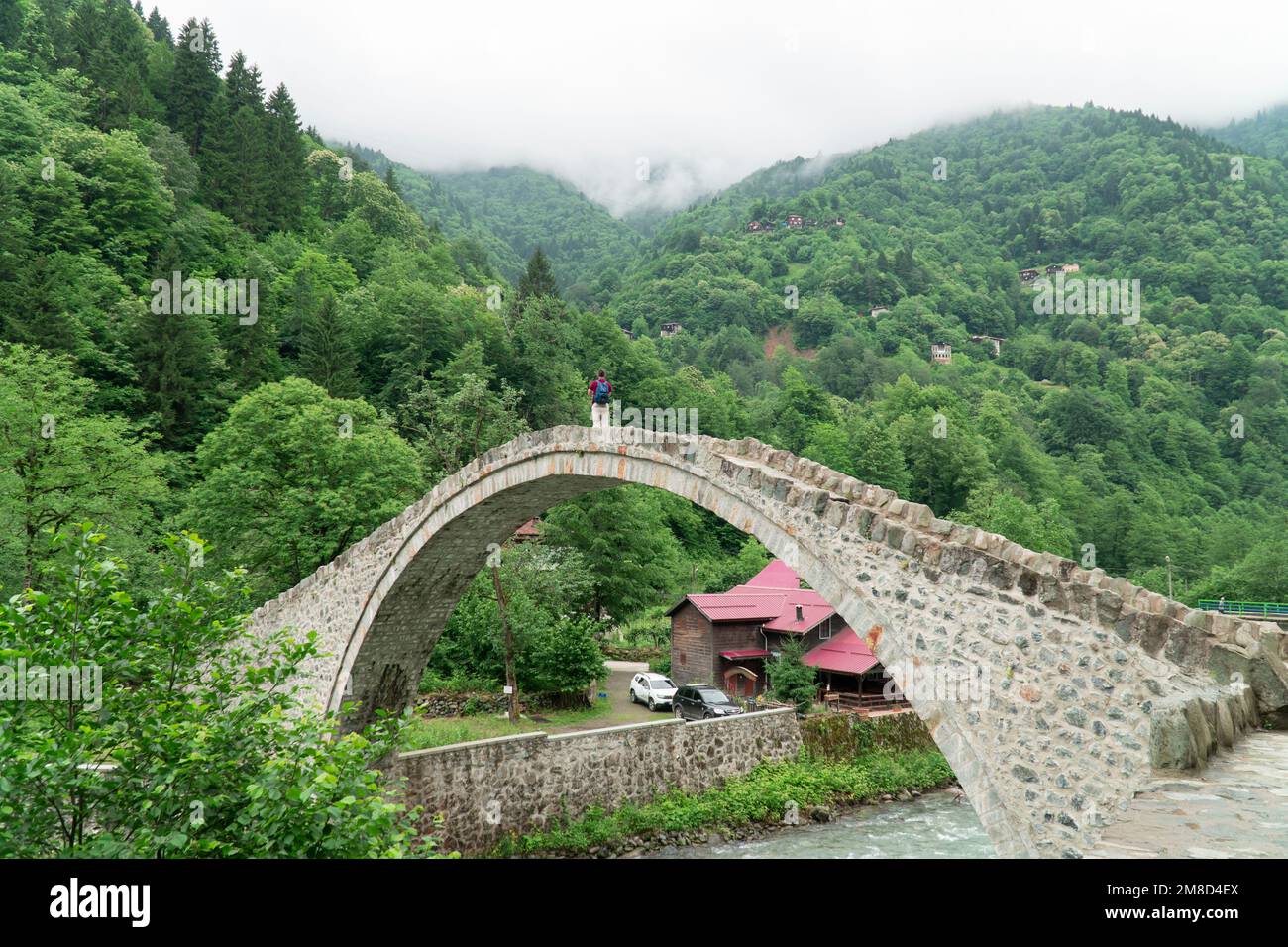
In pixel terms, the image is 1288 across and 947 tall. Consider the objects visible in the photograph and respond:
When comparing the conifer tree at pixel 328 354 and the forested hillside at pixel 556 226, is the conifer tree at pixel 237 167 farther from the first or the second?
the forested hillside at pixel 556 226

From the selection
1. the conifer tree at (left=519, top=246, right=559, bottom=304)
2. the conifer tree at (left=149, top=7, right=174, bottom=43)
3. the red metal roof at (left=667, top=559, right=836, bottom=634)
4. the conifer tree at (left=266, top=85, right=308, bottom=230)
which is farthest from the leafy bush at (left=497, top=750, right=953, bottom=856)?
the conifer tree at (left=149, top=7, right=174, bottom=43)

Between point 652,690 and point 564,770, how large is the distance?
7.46m

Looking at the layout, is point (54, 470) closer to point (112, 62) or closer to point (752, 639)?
point (752, 639)

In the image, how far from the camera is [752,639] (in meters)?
28.0

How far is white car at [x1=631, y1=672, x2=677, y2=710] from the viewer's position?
81.1 feet

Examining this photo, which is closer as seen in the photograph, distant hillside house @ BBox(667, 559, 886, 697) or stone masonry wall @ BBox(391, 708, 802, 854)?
stone masonry wall @ BBox(391, 708, 802, 854)

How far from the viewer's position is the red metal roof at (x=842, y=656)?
24.0m

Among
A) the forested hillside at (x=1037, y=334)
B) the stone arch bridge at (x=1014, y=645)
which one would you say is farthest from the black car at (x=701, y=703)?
the forested hillside at (x=1037, y=334)

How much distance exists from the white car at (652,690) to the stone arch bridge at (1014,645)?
48.1ft

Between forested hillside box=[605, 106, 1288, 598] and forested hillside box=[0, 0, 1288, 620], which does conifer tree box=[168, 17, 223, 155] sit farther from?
forested hillside box=[605, 106, 1288, 598]

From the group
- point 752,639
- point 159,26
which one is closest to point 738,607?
point 752,639

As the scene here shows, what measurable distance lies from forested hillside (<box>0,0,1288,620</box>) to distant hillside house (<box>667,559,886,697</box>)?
4.58 m

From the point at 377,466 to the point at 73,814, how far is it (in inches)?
739

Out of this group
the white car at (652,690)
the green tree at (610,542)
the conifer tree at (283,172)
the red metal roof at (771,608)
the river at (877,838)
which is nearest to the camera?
the river at (877,838)
